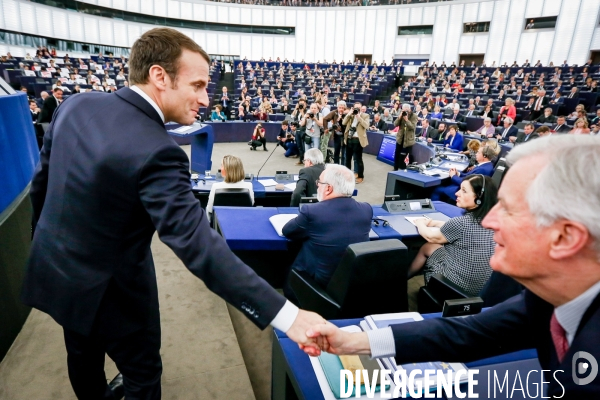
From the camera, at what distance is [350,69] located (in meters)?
19.5

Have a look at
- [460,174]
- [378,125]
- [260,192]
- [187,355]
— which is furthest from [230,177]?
[378,125]

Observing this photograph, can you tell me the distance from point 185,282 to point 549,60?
2045cm

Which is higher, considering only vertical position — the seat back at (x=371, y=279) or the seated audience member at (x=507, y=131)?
the seated audience member at (x=507, y=131)

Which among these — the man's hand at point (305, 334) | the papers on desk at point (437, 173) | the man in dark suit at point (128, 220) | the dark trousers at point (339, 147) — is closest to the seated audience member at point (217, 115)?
the dark trousers at point (339, 147)

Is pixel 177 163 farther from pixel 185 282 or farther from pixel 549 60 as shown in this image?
pixel 549 60

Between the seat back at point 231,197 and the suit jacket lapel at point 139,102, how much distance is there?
2.16 m

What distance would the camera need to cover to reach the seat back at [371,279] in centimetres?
172

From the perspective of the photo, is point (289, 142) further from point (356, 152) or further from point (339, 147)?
point (356, 152)

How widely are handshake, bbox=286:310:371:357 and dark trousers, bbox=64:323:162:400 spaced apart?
0.63m

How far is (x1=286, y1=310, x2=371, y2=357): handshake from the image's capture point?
3.60ft

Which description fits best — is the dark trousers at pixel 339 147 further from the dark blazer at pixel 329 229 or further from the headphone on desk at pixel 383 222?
the dark blazer at pixel 329 229

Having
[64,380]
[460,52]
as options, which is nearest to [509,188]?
[64,380]

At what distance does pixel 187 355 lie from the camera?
2.22m

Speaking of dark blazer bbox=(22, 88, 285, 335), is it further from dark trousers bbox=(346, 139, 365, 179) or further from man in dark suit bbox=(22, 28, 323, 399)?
dark trousers bbox=(346, 139, 365, 179)
